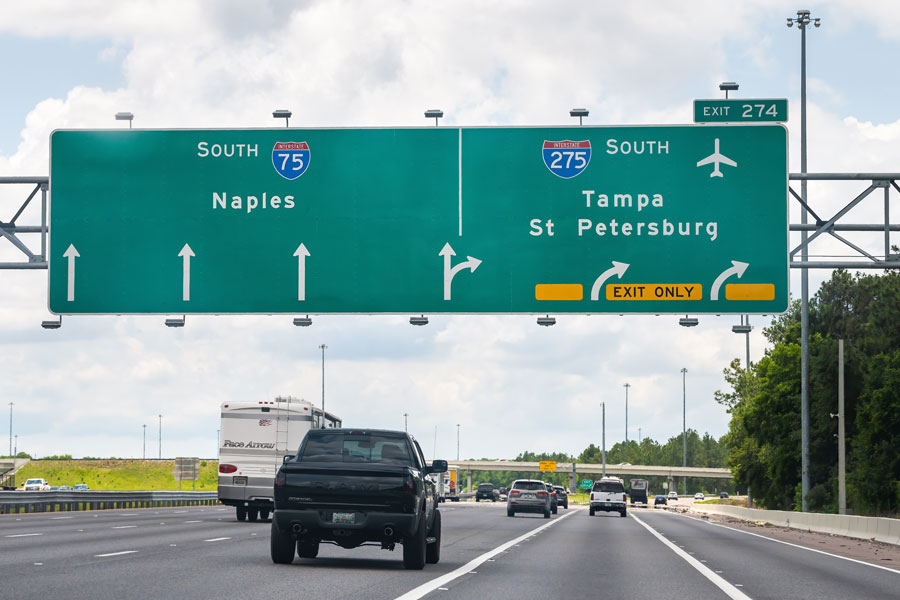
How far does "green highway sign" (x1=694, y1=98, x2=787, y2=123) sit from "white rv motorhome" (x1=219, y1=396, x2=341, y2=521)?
53.1 ft

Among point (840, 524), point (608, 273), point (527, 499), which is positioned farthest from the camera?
point (527, 499)

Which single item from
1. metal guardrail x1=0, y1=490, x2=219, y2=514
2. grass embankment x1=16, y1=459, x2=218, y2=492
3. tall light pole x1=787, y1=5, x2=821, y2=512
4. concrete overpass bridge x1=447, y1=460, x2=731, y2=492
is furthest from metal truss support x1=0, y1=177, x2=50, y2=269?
concrete overpass bridge x1=447, y1=460, x2=731, y2=492

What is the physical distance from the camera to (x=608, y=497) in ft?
230

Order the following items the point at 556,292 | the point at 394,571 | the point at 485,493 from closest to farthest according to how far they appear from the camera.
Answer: the point at 394,571
the point at 556,292
the point at 485,493

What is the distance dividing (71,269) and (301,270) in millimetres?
4660

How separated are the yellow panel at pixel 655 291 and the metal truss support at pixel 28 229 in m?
11.3

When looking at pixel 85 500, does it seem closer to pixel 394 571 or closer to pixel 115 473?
pixel 394 571

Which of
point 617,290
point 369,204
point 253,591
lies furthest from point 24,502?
point 253,591

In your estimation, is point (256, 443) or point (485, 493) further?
point (485, 493)

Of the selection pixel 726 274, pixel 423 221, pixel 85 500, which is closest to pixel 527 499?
pixel 85 500

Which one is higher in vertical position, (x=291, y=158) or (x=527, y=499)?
(x=291, y=158)

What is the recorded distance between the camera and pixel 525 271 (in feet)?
82.4

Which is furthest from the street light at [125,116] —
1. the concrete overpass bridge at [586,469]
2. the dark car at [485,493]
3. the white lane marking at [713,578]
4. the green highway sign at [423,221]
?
the concrete overpass bridge at [586,469]

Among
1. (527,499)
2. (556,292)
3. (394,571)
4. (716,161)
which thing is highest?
(716,161)
